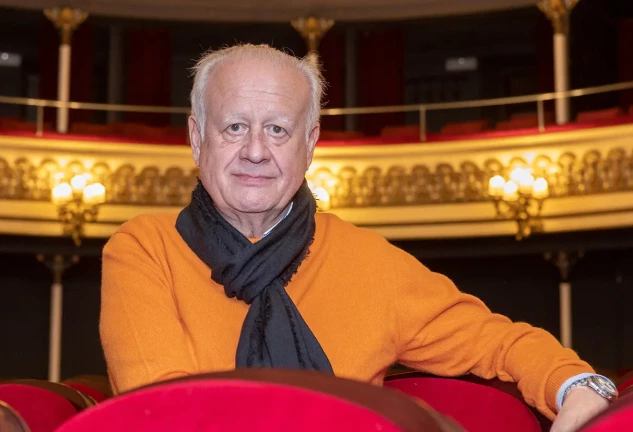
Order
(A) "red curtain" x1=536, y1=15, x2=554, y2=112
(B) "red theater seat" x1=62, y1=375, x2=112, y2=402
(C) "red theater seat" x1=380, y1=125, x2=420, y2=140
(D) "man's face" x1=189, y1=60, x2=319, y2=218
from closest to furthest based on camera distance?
(D) "man's face" x1=189, y1=60, x2=319, y2=218 < (B) "red theater seat" x1=62, y1=375, x2=112, y2=402 < (C) "red theater seat" x1=380, y1=125, x2=420, y2=140 < (A) "red curtain" x1=536, y1=15, x2=554, y2=112

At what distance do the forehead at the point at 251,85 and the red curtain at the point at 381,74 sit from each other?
43.9 feet

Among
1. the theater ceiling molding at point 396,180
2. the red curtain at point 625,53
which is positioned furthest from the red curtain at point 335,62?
the red curtain at point 625,53

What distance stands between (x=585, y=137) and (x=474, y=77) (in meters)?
5.56

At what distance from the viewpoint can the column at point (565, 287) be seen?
11.3 m

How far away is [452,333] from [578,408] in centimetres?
41

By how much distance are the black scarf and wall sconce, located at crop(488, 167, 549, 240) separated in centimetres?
890

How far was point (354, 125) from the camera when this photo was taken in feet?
50.1

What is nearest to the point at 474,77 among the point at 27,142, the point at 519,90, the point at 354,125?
the point at 519,90

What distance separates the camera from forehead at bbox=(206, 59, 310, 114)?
184 cm

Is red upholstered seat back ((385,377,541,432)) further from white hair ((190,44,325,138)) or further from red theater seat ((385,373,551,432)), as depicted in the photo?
white hair ((190,44,325,138))

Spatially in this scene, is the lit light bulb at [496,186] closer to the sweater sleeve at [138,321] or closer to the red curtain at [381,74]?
the red curtain at [381,74]

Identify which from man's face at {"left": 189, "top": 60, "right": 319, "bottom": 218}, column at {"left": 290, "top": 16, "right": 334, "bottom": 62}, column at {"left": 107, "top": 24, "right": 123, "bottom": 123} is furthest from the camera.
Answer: column at {"left": 107, "top": 24, "right": 123, "bottom": 123}

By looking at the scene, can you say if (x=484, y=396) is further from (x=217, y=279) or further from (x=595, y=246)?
(x=595, y=246)

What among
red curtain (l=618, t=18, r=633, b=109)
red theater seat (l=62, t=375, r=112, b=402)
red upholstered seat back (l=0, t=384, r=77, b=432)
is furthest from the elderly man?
red curtain (l=618, t=18, r=633, b=109)
